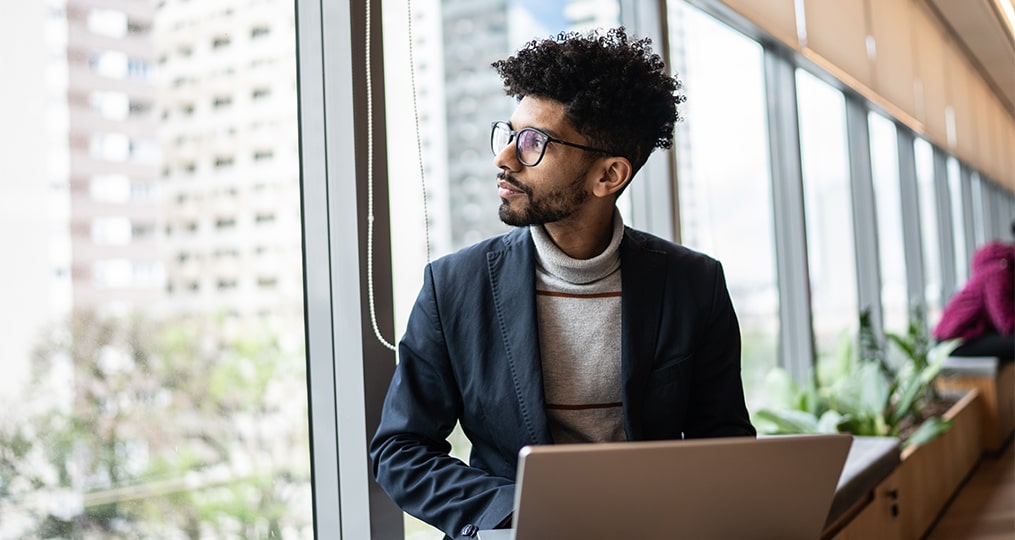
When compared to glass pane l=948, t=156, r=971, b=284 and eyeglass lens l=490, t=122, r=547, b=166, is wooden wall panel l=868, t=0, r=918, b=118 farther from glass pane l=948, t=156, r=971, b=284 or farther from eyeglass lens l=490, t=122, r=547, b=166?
eyeglass lens l=490, t=122, r=547, b=166

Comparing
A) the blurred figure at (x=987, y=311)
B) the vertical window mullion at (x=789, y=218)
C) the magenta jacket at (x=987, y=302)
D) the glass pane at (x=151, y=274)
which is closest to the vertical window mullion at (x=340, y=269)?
the glass pane at (x=151, y=274)

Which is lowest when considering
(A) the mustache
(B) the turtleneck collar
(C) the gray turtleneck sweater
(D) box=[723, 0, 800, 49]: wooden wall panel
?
(C) the gray turtleneck sweater

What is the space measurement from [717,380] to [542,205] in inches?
18.3

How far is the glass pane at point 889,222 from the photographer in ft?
22.4

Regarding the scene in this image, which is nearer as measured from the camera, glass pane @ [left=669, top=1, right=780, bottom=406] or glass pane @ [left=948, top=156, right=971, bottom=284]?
glass pane @ [left=669, top=1, right=780, bottom=406]

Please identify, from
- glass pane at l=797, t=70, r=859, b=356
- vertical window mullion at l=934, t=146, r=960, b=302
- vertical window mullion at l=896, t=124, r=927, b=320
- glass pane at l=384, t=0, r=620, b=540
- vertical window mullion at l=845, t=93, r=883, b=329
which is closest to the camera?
glass pane at l=384, t=0, r=620, b=540

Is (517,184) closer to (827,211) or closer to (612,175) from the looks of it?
(612,175)

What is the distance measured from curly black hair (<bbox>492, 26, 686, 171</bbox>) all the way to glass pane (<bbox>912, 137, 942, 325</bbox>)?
725 centimetres

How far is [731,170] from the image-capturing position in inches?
170

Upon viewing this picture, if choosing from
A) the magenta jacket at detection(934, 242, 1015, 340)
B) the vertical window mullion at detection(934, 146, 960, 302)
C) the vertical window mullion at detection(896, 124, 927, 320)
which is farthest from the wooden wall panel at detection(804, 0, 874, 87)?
the vertical window mullion at detection(934, 146, 960, 302)

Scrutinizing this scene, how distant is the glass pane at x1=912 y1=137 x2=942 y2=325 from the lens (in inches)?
334

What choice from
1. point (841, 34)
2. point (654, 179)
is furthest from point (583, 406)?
point (841, 34)

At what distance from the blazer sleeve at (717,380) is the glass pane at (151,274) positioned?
2.74 feet

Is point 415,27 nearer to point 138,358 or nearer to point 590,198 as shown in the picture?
point 590,198
